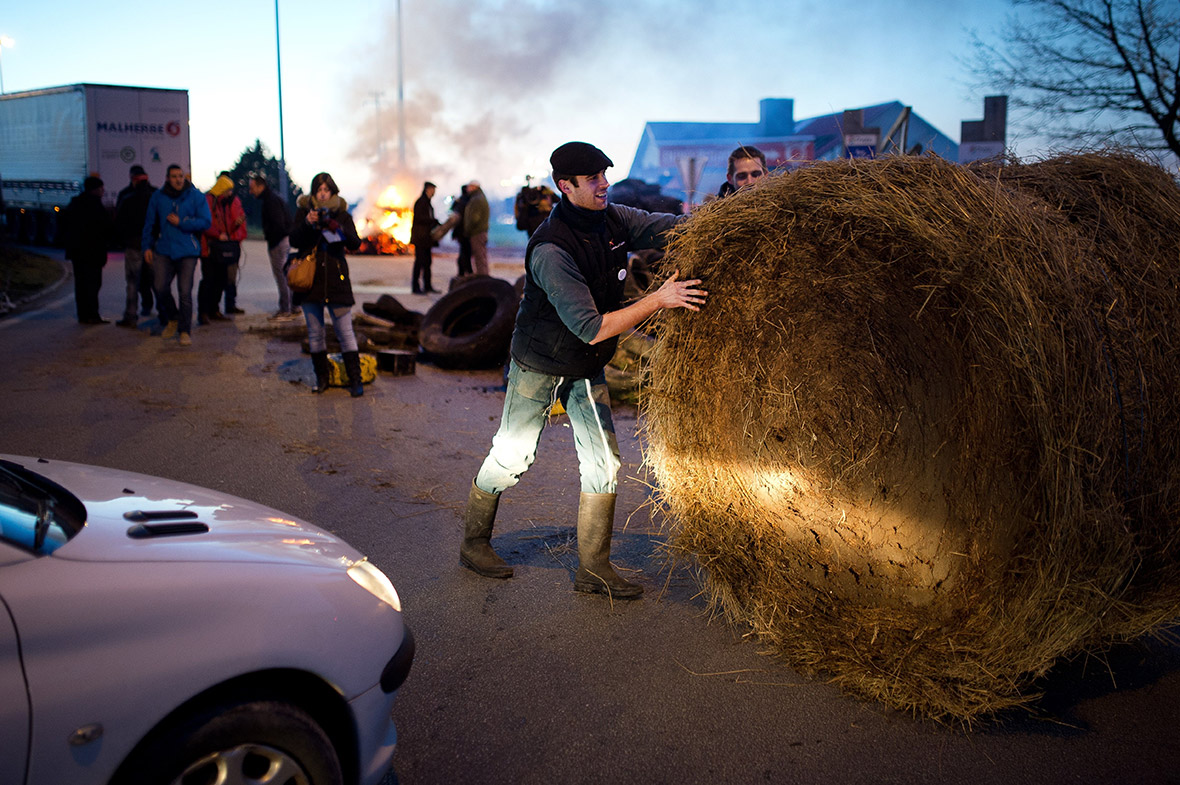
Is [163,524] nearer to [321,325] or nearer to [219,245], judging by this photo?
[321,325]

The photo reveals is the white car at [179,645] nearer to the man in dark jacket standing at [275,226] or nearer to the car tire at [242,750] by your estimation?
the car tire at [242,750]

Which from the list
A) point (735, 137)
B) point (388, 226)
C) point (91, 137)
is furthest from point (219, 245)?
point (735, 137)

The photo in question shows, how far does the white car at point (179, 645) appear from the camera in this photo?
1.92 meters

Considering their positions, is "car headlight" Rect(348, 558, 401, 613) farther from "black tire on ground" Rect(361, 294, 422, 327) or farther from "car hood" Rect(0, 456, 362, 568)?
"black tire on ground" Rect(361, 294, 422, 327)

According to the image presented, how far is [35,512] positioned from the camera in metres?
2.33

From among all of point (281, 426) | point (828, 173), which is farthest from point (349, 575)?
point (281, 426)

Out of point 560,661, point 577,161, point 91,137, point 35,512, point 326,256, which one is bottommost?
point 560,661

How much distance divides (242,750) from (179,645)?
304 millimetres

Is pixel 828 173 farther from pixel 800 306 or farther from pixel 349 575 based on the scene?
pixel 349 575

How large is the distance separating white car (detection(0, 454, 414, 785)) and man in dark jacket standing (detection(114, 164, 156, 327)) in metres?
10.6

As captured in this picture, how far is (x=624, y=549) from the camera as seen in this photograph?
5.30 metres

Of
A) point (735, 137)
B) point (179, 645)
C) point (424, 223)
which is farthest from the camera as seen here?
point (735, 137)

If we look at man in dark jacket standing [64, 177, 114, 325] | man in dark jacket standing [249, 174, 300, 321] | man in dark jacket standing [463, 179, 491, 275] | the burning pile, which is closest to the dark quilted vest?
man in dark jacket standing [249, 174, 300, 321]

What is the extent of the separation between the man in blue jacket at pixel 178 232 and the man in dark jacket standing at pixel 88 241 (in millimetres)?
1595
